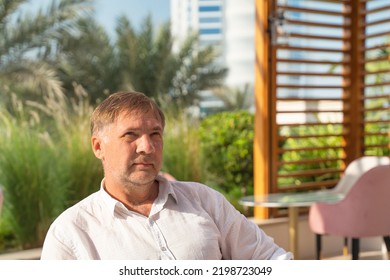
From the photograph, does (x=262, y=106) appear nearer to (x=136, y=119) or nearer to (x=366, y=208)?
(x=366, y=208)

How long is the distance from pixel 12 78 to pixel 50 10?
4.59 ft

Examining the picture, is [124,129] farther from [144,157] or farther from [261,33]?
[261,33]

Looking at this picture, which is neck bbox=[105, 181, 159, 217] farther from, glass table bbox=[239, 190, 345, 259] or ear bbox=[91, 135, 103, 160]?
glass table bbox=[239, 190, 345, 259]

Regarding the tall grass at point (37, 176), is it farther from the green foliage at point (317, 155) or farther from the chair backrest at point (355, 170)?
the green foliage at point (317, 155)

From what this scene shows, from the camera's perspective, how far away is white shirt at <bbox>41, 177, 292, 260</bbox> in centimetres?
146

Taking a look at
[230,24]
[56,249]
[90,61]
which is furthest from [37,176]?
[230,24]

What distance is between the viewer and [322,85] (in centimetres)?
612

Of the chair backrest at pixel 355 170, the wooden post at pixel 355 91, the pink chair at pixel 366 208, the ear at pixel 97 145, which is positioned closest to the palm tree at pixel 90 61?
the wooden post at pixel 355 91

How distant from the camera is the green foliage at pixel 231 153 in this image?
700cm

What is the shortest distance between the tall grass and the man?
3206mm

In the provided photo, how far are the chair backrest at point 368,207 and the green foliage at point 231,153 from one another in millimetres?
2545

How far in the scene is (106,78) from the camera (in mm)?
13680

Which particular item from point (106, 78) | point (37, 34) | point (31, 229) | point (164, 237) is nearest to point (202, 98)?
point (106, 78)

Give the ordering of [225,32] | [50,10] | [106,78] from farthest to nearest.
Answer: [225,32], [106,78], [50,10]
